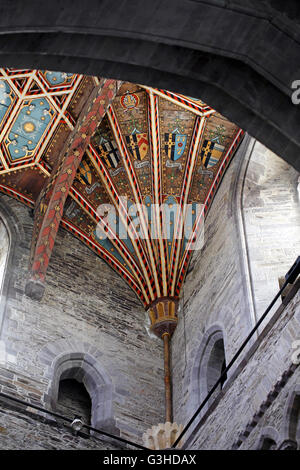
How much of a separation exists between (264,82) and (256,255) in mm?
6224

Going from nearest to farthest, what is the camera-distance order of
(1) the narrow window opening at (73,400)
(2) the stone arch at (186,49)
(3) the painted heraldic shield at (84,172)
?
(2) the stone arch at (186,49), (1) the narrow window opening at (73,400), (3) the painted heraldic shield at (84,172)

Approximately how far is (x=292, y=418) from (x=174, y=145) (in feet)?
24.5

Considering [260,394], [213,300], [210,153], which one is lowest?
[260,394]

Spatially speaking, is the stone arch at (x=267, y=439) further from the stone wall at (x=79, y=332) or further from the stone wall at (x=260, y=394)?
the stone wall at (x=79, y=332)

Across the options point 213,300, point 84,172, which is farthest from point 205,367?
point 84,172

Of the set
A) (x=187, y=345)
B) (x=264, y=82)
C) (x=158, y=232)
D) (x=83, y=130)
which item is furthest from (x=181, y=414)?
(x=264, y=82)

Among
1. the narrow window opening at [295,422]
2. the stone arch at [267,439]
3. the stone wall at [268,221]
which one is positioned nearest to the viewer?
the narrow window opening at [295,422]

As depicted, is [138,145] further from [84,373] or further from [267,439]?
[267,439]

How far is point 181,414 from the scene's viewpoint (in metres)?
12.0

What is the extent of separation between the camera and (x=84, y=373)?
1252cm

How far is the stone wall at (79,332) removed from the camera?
11.8m

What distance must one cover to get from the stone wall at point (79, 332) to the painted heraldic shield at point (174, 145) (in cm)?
226

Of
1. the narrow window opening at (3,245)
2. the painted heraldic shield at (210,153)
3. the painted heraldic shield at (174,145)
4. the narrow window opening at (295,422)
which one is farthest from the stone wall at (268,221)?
the narrow window opening at (3,245)

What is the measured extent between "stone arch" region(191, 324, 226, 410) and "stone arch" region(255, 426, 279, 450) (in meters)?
3.71
